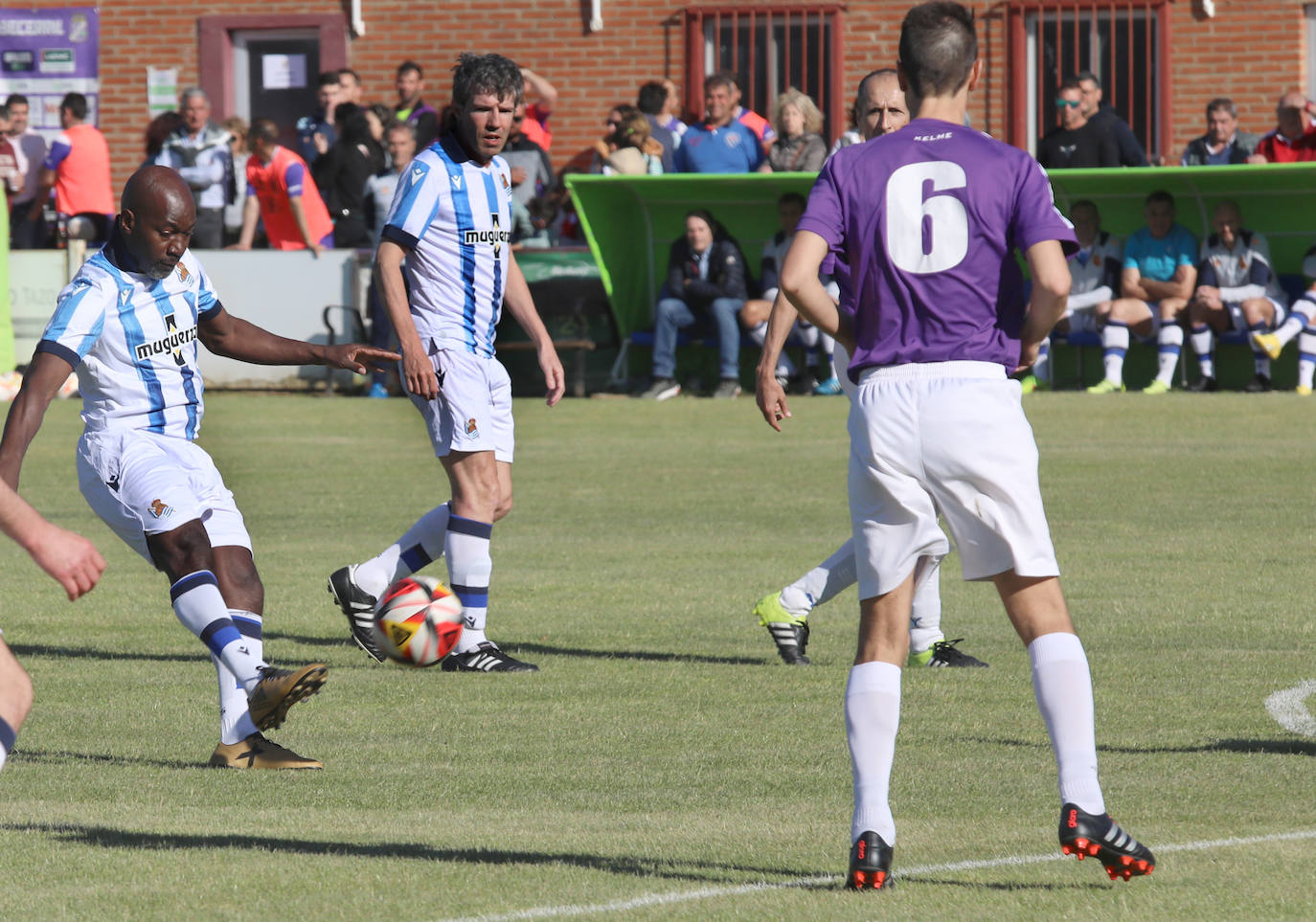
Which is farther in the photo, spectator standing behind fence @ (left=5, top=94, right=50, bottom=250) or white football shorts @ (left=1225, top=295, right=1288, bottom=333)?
spectator standing behind fence @ (left=5, top=94, right=50, bottom=250)

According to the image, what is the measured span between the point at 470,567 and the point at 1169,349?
12.4 meters

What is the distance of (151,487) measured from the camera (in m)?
6.62

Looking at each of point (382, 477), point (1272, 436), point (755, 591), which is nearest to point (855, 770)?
point (755, 591)

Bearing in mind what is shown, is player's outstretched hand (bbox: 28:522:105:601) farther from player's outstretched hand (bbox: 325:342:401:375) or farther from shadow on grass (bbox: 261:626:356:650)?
shadow on grass (bbox: 261:626:356:650)

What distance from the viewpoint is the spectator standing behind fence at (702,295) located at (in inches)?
794

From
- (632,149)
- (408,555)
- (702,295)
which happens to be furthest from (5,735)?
(632,149)

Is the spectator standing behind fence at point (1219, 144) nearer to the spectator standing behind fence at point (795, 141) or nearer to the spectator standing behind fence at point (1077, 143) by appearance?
the spectator standing behind fence at point (1077, 143)

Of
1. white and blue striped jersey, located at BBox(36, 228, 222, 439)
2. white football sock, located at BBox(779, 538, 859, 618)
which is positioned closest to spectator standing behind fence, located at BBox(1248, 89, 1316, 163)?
A: white football sock, located at BBox(779, 538, 859, 618)

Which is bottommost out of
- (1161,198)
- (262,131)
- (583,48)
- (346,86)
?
(1161,198)

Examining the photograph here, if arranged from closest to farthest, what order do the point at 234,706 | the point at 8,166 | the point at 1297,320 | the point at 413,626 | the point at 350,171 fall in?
the point at 234,706
the point at 413,626
the point at 1297,320
the point at 350,171
the point at 8,166

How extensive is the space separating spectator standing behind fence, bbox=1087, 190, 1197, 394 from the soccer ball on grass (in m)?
13.3

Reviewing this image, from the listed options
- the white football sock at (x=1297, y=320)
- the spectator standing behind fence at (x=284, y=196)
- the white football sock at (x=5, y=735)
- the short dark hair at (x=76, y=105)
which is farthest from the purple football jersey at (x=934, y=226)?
the short dark hair at (x=76, y=105)

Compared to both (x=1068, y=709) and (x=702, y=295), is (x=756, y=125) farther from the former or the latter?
(x=1068, y=709)

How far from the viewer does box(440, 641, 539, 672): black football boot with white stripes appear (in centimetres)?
826
